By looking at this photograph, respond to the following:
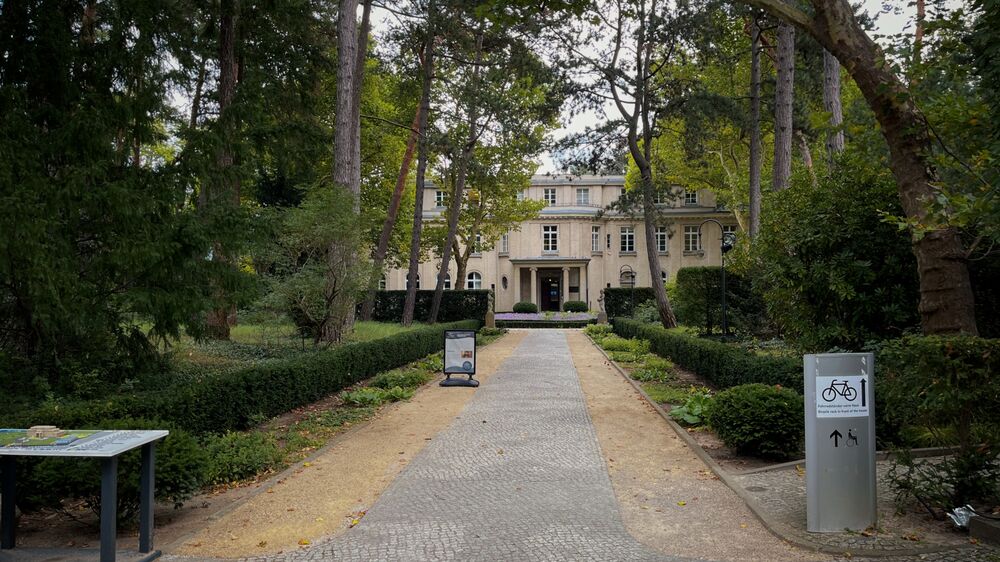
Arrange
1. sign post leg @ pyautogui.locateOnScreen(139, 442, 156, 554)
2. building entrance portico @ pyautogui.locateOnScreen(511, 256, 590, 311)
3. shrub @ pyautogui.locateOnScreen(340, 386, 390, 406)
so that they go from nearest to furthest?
sign post leg @ pyautogui.locateOnScreen(139, 442, 156, 554) < shrub @ pyautogui.locateOnScreen(340, 386, 390, 406) < building entrance portico @ pyautogui.locateOnScreen(511, 256, 590, 311)

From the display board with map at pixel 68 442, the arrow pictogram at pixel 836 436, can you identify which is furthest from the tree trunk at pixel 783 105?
the display board with map at pixel 68 442

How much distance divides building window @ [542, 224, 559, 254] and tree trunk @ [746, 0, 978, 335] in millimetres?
45160

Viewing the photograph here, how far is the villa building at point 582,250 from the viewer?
5106 cm

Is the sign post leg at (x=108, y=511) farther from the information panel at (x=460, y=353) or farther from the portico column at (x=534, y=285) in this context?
the portico column at (x=534, y=285)

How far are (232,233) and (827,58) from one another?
12.4 meters

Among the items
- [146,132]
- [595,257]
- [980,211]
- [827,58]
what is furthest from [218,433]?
[595,257]

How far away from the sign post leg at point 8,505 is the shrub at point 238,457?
1515 millimetres

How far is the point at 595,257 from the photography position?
→ 2042 inches

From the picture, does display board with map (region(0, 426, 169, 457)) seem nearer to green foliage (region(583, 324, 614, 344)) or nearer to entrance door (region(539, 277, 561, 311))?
green foliage (region(583, 324, 614, 344))

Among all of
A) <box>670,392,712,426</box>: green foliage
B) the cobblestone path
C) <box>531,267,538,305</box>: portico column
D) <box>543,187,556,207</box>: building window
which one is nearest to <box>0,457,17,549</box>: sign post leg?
the cobblestone path

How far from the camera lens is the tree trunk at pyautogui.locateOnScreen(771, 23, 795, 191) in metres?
15.3

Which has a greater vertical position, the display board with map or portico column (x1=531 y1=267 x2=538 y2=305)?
portico column (x1=531 y1=267 x2=538 y2=305)

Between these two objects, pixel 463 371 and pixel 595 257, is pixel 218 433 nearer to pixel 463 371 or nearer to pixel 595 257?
pixel 463 371

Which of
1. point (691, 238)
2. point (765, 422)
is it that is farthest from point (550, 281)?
point (765, 422)
